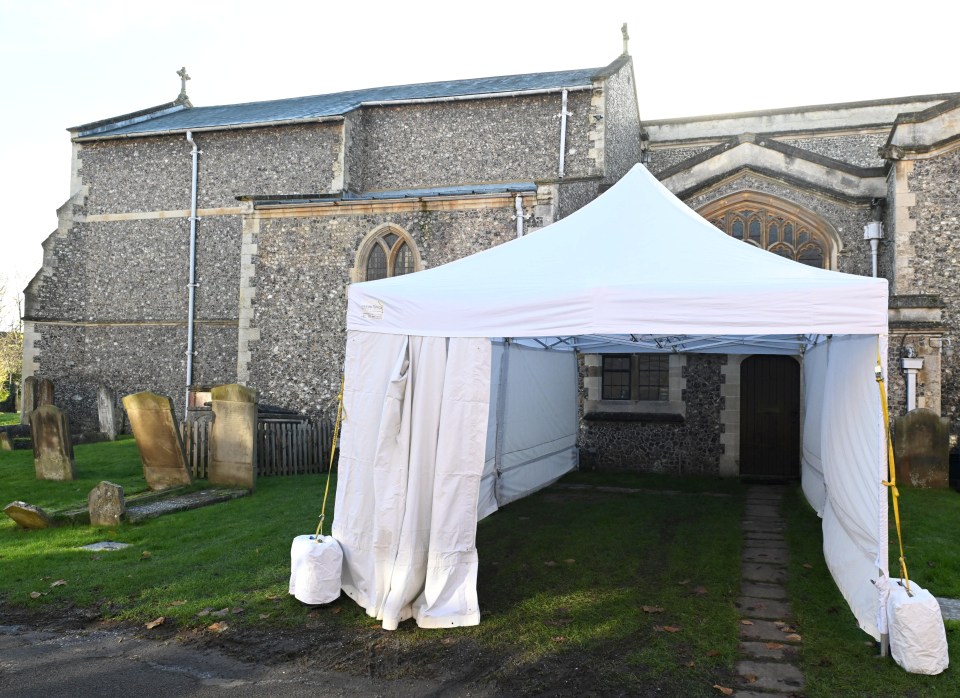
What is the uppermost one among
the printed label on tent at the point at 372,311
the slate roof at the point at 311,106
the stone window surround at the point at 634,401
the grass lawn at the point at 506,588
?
the slate roof at the point at 311,106

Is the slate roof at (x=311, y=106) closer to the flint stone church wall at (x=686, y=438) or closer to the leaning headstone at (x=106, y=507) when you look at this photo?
the flint stone church wall at (x=686, y=438)

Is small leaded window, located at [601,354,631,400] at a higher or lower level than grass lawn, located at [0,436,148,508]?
higher

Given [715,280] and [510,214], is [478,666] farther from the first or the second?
[510,214]

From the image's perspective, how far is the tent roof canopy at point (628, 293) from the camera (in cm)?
462

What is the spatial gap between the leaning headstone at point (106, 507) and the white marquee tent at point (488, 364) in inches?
144

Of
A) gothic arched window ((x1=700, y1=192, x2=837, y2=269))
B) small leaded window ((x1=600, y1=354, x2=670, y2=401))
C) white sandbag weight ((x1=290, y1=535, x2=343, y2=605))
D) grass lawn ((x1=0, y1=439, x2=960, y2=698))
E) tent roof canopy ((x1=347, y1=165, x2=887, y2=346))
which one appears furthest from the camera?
small leaded window ((x1=600, y1=354, x2=670, y2=401))

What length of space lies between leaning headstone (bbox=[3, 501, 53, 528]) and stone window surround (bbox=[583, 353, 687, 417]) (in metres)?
8.34

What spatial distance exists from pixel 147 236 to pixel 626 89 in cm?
1339

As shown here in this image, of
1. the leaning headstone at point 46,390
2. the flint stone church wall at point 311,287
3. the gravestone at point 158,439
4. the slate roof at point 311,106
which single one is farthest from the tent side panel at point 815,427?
the leaning headstone at point 46,390

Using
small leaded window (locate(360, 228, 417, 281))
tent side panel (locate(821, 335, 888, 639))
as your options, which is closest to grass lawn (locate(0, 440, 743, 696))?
tent side panel (locate(821, 335, 888, 639))

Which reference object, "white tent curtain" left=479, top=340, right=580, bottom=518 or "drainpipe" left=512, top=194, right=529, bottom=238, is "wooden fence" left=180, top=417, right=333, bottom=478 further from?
"drainpipe" left=512, top=194, right=529, bottom=238

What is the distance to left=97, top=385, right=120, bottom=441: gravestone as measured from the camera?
55.3 ft

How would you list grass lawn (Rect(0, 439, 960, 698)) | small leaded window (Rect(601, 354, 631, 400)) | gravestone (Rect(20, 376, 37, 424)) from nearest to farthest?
grass lawn (Rect(0, 439, 960, 698))
small leaded window (Rect(601, 354, 631, 400))
gravestone (Rect(20, 376, 37, 424))

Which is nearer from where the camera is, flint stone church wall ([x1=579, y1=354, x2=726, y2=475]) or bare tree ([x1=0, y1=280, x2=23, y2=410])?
flint stone church wall ([x1=579, y1=354, x2=726, y2=475])
